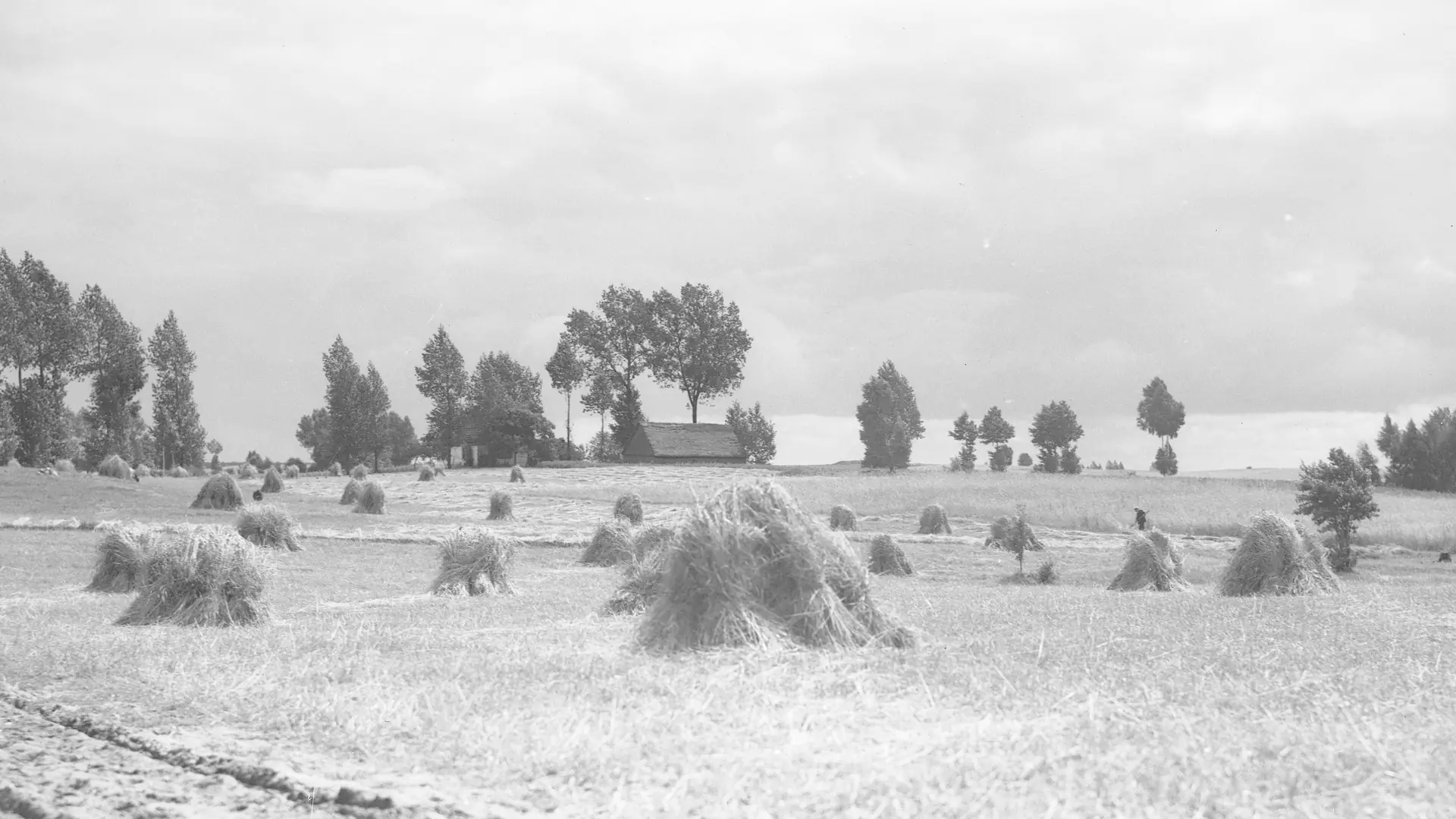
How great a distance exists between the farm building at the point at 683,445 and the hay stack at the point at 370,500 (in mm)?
53804

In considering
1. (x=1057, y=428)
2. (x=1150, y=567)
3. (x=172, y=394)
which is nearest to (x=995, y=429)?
(x=1057, y=428)

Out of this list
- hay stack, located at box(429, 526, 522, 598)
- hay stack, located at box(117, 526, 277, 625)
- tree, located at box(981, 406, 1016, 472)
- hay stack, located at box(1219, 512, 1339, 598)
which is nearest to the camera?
hay stack, located at box(117, 526, 277, 625)

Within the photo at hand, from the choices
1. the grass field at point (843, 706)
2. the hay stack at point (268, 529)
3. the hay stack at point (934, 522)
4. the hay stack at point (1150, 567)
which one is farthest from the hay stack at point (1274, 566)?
the hay stack at point (934, 522)

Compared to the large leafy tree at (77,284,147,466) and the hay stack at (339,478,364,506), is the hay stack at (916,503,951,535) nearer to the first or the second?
the hay stack at (339,478,364,506)

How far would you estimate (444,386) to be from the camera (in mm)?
117250

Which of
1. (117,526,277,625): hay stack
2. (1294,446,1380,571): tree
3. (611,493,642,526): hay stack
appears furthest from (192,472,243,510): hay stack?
(1294,446,1380,571): tree

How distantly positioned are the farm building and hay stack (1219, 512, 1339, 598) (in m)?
82.5

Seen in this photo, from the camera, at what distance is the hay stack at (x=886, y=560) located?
28.2m

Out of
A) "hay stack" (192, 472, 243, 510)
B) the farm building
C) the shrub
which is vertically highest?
the farm building

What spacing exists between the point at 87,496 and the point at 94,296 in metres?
51.2

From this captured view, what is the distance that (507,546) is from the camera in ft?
67.8

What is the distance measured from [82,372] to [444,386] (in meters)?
37.1

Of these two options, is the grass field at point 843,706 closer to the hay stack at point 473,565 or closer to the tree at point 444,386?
the hay stack at point 473,565

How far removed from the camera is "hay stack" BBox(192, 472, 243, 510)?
43.2 m
